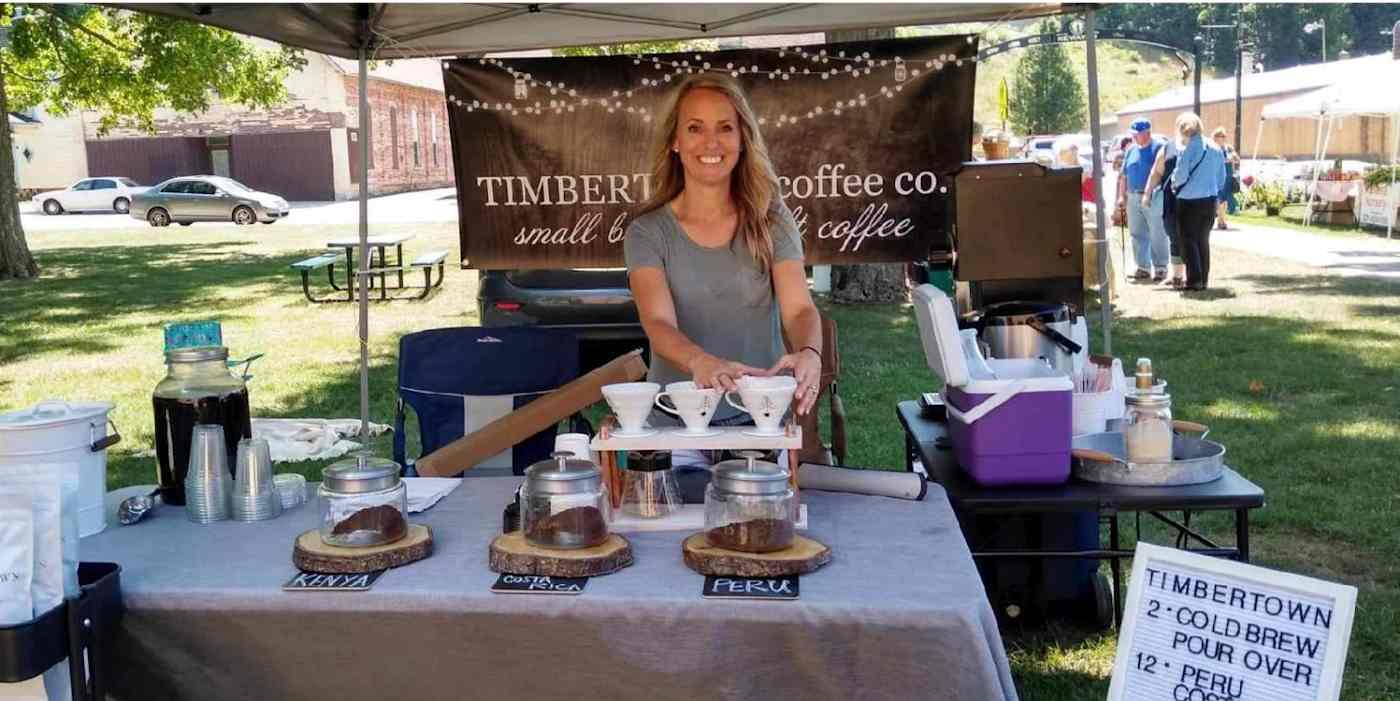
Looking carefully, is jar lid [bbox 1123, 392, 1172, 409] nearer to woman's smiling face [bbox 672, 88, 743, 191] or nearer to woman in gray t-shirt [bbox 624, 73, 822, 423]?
woman in gray t-shirt [bbox 624, 73, 822, 423]

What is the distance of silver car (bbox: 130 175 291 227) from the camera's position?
2617cm

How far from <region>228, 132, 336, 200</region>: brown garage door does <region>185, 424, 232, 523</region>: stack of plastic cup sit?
34113 millimetres

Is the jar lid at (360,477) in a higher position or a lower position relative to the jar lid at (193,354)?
lower

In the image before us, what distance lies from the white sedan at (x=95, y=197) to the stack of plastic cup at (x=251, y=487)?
31.7 m

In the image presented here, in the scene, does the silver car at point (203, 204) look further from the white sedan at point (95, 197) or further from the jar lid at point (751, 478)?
the jar lid at point (751, 478)

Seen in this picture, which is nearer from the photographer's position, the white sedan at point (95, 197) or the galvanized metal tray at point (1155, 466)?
the galvanized metal tray at point (1155, 466)

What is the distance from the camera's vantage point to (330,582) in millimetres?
1843

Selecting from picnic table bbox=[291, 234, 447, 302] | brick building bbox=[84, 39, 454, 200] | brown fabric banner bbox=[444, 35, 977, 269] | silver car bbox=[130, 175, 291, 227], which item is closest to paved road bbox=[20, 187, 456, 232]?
silver car bbox=[130, 175, 291, 227]

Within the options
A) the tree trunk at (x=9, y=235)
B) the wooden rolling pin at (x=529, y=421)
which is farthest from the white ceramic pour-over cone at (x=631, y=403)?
the tree trunk at (x=9, y=235)

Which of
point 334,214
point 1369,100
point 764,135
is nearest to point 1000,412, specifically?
point 764,135

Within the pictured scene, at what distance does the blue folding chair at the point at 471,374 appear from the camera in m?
3.59

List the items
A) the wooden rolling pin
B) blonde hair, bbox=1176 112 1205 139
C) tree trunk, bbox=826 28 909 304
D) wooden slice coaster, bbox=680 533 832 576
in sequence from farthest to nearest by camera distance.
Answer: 1. tree trunk, bbox=826 28 909 304
2. blonde hair, bbox=1176 112 1205 139
3. the wooden rolling pin
4. wooden slice coaster, bbox=680 533 832 576

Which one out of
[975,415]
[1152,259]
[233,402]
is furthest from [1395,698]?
[1152,259]

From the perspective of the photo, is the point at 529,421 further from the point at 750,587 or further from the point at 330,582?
the point at 750,587
